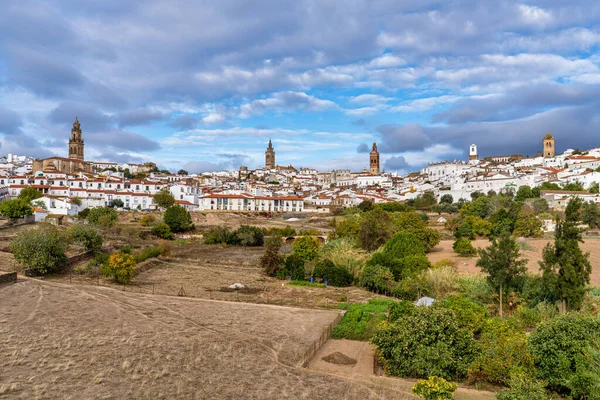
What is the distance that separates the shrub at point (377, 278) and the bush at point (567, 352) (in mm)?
10850

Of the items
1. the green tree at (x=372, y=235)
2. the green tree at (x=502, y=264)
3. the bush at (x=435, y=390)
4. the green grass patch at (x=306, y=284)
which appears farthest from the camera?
the green tree at (x=372, y=235)

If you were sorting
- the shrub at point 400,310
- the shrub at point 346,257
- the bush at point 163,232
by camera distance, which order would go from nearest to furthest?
the shrub at point 400,310, the shrub at point 346,257, the bush at point 163,232

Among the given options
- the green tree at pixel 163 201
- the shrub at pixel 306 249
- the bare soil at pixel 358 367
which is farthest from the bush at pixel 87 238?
the green tree at pixel 163 201

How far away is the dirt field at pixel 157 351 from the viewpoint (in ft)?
33.3

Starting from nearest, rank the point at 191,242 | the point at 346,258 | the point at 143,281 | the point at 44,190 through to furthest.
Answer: the point at 143,281 < the point at 346,258 < the point at 191,242 < the point at 44,190

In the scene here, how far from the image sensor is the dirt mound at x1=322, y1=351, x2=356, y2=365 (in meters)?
12.9

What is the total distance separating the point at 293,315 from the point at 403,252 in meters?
9.59

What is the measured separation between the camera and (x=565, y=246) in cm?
1495

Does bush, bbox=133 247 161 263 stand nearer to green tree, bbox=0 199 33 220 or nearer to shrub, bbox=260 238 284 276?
shrub, bbox=260 238 284 276

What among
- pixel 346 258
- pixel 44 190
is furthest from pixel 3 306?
pixel 44 190

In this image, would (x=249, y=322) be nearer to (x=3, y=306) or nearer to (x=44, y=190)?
(x=3, y=306)

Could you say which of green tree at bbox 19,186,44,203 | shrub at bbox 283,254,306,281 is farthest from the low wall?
green tree at bbox 19,186,44,203

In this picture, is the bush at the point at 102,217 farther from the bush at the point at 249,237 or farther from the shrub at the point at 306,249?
the shrub at the point at 306,249

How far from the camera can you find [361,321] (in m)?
16.2
